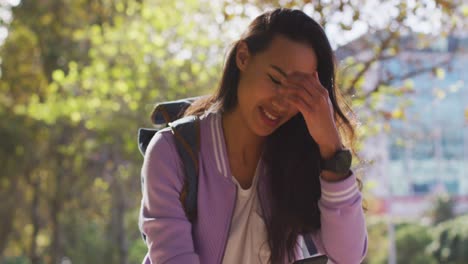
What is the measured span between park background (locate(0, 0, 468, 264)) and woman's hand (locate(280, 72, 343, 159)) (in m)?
0.28

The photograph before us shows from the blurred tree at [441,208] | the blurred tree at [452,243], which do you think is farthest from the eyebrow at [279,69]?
the blurred tree at [441,208]

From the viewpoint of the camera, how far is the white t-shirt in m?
2.34

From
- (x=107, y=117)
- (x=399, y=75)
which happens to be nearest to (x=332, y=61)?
(x=399, y=75)

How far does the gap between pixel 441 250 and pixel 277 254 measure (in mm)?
18965

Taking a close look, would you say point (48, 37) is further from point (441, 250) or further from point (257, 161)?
point (257, 161)

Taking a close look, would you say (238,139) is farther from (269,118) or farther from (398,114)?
(398,114)

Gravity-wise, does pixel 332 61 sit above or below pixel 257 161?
above

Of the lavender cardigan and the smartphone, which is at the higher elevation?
the lavender cardigan

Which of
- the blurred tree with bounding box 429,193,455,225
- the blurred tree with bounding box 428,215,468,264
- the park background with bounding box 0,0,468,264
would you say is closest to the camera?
the park background with bounding box 0,0,468,264

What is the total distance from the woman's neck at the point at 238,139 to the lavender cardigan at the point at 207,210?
48 mm

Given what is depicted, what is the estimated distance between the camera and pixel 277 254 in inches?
92.4

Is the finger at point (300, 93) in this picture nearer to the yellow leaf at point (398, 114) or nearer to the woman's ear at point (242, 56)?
the woman's ear at point (242, 56)

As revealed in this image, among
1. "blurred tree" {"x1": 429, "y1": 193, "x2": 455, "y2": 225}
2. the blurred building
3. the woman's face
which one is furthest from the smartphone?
"blurred tree" {"x1": 429, "y1": 193, "x2": 455, "y2": 225}

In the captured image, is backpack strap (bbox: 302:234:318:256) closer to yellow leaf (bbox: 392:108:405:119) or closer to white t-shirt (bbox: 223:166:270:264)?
white t-shirt (bbox: 223:166:270:264)
